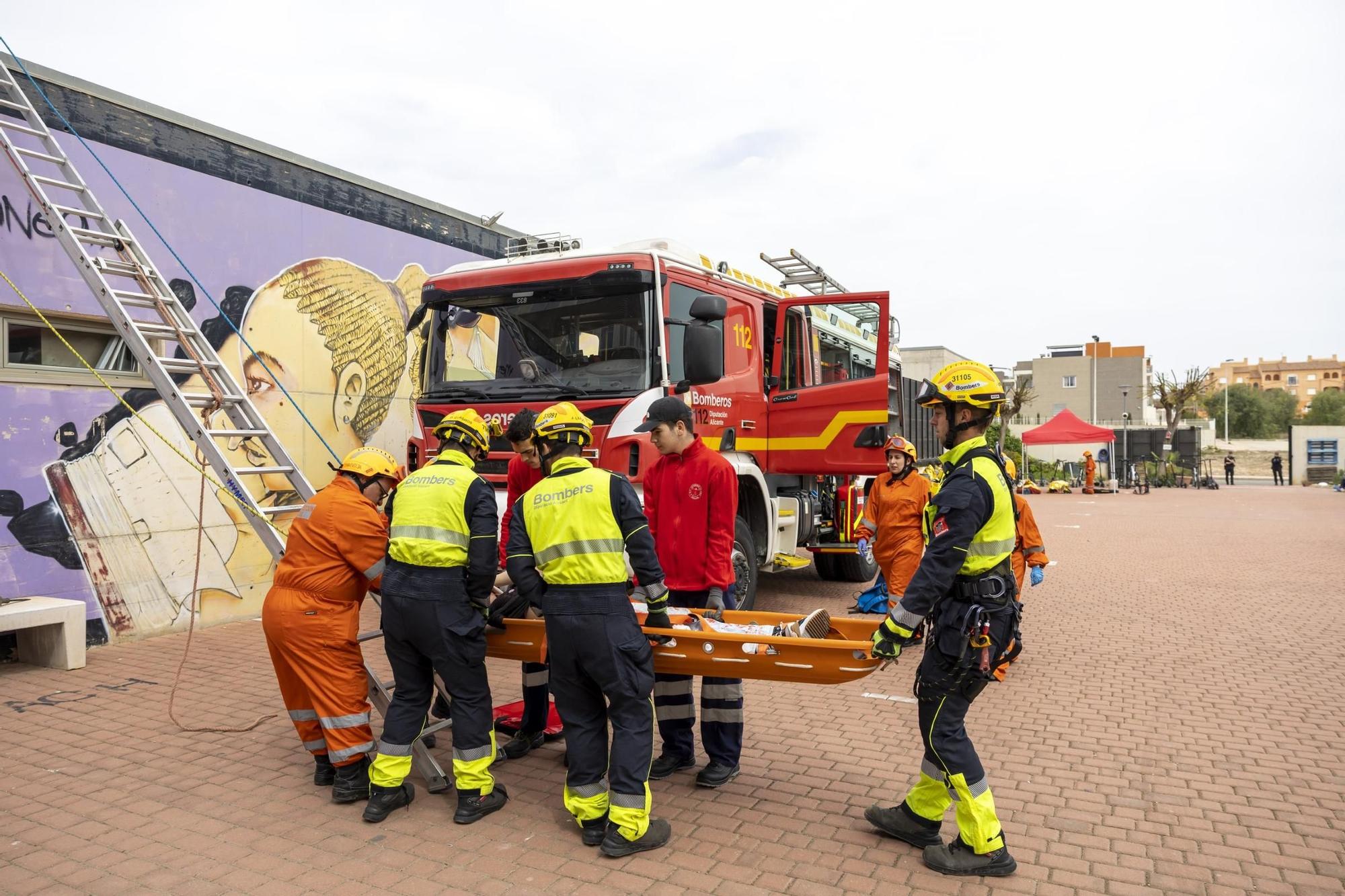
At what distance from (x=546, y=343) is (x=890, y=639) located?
404cm

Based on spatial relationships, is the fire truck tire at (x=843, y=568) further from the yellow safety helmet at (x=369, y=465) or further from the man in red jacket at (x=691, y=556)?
the yellow safety helmet at (x=369, y=465)

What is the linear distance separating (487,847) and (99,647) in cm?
502

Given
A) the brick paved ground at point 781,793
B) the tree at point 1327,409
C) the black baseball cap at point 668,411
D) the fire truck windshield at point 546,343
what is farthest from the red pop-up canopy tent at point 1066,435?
the tree at point 1327,409

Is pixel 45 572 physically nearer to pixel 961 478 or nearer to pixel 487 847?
pixel 487 847

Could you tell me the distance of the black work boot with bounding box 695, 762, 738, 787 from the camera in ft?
15.2

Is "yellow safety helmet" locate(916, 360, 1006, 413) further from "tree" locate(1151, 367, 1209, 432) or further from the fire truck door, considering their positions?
"tree" locate(1151, 367, 1209, 432)

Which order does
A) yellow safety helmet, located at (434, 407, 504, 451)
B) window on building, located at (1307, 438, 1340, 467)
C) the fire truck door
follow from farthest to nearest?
1. window on building, located at (1307, 438, 1340, 467)
2. the fire truck door
3. yellow safety helmet, located at (434, 407, 504, 451)

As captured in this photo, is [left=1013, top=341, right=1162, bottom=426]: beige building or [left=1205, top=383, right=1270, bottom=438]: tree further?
[left=1205, top=383, right=1270, bottom=438]: tree

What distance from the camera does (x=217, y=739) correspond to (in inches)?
208

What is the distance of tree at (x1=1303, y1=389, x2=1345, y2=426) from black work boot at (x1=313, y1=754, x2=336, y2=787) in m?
95.4

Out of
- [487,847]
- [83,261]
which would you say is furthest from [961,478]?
[83,261]

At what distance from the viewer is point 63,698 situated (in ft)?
19.8

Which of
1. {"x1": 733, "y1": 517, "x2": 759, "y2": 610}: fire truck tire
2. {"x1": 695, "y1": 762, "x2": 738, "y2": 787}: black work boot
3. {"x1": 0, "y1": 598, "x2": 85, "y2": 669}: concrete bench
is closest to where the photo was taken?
{"x1": 695, "y1": 762, "x2": 738, "y2": 787}: black work boot

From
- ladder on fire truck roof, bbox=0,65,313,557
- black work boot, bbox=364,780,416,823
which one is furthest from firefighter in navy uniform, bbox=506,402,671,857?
ladder on fire truck roof, bbox=0,65,313,557
